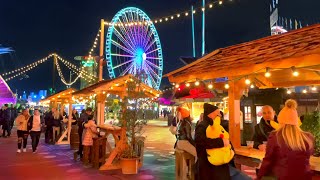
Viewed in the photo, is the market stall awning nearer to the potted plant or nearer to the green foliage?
the potted plant

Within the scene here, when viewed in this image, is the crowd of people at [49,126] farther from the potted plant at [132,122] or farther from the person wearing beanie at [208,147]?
the person wearing beanie at [208,147]

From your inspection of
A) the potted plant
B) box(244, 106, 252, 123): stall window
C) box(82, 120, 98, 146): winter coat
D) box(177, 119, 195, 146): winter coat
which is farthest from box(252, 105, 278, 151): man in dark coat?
box(244, 106, 252, 123): stall window

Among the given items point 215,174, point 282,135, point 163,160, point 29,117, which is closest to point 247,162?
point 215,174

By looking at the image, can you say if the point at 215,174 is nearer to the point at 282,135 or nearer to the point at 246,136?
the point at 282,135

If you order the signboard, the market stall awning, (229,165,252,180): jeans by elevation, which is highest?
the signboard

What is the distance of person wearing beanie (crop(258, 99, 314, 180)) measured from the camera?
315 cm

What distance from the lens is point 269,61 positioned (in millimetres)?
5270

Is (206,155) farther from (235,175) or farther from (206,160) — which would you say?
(235,175)

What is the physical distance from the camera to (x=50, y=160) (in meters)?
9.75

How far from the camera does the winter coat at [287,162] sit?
3146 millimetres

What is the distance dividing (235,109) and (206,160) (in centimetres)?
254

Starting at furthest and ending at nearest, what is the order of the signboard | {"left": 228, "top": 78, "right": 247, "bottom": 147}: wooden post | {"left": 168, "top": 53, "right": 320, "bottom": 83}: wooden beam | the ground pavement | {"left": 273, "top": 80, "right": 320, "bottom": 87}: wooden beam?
1. the signboard
2. the ground pavement
3. {"left": 273, "top": 80, "right": 320, "bottom": 87}: wooden beam
4. {"left": 228, "top": 78, "right": 247, "bottom": 147}: wooden post
5. {"left": 168, "top": 53, "right": 320, "bottom": 83}: wooden beam

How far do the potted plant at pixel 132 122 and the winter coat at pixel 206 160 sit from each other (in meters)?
3.98

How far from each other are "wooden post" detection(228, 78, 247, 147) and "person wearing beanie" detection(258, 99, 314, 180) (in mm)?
2838
